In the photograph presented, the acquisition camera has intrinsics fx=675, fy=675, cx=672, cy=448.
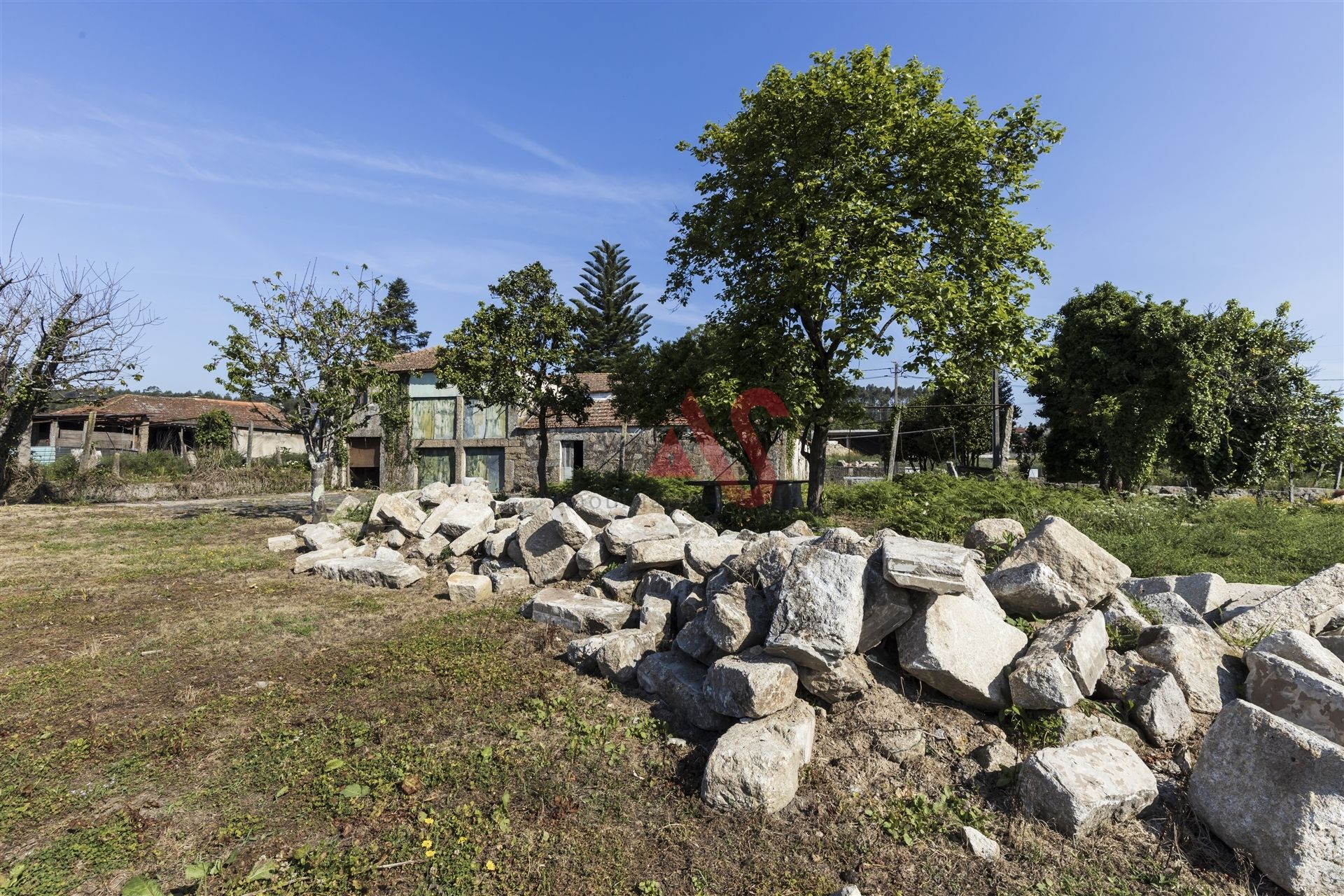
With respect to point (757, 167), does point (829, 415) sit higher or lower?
lower

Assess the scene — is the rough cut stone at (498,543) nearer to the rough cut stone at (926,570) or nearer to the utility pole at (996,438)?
the rough cut stone at (926,570)

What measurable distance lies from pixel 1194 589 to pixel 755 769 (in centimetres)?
451

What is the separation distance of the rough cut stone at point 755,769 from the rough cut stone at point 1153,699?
183 centimetres

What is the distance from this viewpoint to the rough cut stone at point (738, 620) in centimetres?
417

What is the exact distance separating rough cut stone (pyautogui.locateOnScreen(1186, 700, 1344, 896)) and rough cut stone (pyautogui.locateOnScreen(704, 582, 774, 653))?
7.14ft

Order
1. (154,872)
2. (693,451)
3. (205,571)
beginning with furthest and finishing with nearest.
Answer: (693,451)
(205,571)
(154,872)

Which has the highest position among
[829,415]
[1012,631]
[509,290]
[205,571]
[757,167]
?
[757,167]

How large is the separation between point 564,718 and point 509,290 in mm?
11528

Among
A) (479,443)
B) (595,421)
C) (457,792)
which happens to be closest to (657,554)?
(457,792)

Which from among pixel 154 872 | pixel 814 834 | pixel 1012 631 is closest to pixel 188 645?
pixel 154 872

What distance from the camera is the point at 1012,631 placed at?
410 cm

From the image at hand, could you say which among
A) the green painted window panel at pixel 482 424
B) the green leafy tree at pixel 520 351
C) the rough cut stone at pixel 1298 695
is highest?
Answer: the green leafy tree at pixel 520 351

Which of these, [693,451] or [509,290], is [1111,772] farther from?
[693,451]

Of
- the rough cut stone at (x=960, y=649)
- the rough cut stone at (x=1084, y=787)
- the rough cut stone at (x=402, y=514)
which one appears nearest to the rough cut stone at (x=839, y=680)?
the rough cut stone at (x=960, y=649)
